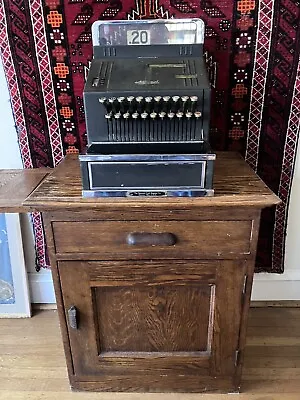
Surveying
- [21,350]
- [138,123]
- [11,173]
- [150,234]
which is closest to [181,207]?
[150,234]

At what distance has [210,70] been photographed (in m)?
1.51

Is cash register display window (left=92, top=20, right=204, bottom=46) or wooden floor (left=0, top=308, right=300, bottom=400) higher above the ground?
cash register display window (left=92, top=20, right=204, bottom=46)

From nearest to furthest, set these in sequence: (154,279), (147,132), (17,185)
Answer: (147,132) < (154,279) < (17,185)

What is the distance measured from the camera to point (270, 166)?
1.65m

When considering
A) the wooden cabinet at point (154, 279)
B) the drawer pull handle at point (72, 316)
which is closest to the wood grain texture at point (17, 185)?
the wooden cabinet at point (154, 279)

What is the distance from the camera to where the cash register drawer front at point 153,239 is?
1.20 metres

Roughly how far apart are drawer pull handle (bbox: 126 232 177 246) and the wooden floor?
0.62 meters

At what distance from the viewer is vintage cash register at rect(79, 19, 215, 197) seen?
1.11m

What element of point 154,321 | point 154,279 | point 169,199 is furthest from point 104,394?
point 169,199

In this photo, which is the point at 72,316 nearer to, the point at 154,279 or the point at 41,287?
the point at 154,279

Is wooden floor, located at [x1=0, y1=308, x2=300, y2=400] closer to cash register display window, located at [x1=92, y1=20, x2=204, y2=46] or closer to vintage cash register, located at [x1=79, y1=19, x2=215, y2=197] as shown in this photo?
vintage cash register, located at [x1=79, y1=19, x2=215, y2=197]

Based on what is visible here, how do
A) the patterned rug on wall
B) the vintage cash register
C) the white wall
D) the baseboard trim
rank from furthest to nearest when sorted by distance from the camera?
the baseboard trim
the white wall
the patterned rug on wall
the vintage cash register

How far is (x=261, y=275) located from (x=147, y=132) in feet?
3.35

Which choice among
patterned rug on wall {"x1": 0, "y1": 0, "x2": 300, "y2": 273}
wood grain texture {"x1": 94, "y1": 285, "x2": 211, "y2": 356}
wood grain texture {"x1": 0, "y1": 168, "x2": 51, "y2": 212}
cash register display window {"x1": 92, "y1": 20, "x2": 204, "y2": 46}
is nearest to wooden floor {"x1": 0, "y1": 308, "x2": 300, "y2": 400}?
wood grain texture {"x1": 94, "y1": 285, "x2": 211, "y2": 356}
